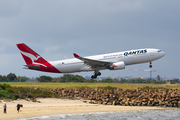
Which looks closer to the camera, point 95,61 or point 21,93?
point 21,93

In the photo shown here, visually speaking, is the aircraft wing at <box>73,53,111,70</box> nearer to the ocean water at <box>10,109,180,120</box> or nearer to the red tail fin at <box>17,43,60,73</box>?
the red tail fin at <box>17,43,60,73</box>

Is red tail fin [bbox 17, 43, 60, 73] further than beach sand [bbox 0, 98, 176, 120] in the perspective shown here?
Yes

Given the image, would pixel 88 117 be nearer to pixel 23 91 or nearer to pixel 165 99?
pixel 23 91

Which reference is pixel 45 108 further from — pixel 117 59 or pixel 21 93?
pixel 117 59

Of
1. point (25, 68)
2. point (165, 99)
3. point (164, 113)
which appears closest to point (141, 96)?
point (165, 99)

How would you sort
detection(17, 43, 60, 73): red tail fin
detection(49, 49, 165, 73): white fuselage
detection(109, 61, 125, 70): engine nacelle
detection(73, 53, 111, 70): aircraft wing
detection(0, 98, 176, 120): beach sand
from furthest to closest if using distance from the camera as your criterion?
detection(17, 43, 60, 73): red tail fin, detection(49, 49, 165, 73): white fuselage, detection(73, 53, 111, 70): aircraft wing, detection(109, 61, 125, 70): engine nacelle, detection(0, 98, 176, 120): beach sand

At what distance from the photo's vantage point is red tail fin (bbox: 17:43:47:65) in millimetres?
52312

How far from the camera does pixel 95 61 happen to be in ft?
153

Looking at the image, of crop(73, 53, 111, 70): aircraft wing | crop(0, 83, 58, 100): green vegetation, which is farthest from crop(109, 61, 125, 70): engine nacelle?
crop(0, 83, 58, 100): green vegetation

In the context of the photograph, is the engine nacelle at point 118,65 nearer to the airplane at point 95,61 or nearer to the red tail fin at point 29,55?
the airplane at point 95,61

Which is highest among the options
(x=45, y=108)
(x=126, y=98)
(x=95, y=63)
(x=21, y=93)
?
(x=95, y=63)

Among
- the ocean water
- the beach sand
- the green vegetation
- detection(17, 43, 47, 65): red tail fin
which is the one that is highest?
detection(17, 43, 47, 65): red tail fin

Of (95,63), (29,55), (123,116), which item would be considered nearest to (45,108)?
(123,116)

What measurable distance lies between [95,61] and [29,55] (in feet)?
49.9
